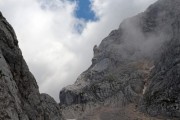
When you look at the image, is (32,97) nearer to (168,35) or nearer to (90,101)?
(90,101)

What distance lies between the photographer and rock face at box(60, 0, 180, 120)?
93.1 metres

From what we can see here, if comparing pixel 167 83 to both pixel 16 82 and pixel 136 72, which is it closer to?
pixel 136 72

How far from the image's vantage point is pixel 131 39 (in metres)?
139

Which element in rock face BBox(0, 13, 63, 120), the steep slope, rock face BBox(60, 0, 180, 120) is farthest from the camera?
rock face BBox(60, 0, 180, 120)

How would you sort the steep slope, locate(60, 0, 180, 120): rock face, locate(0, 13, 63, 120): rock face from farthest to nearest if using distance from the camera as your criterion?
1. locate(60, 0, 180, 120): rock face
2. the steep slope
3. locate(0, 13, 63, 120): rock face

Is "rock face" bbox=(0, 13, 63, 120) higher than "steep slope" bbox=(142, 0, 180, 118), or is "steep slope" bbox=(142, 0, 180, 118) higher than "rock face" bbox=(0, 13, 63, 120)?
"steep slope" bbox=(142, 0, 180, 118)

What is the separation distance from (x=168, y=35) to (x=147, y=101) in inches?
1454

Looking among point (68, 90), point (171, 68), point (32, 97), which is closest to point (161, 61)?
point (171, 68)

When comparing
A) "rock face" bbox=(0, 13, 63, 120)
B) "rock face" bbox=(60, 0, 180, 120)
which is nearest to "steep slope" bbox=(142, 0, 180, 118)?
"rock face" bbox=(60, 0, 180, 120)

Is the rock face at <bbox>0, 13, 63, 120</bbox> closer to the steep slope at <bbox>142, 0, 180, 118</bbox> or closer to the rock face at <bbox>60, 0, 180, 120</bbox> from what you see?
the steep slope at <bbox>142, 0, 180, 118</bbox>

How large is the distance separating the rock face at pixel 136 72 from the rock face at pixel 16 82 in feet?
180

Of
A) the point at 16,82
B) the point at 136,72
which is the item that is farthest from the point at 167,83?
the point at 16,82

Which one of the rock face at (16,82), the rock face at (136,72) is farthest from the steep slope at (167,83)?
the rock face at (16,82)

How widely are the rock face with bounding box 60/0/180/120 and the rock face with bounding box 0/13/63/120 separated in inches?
2162
